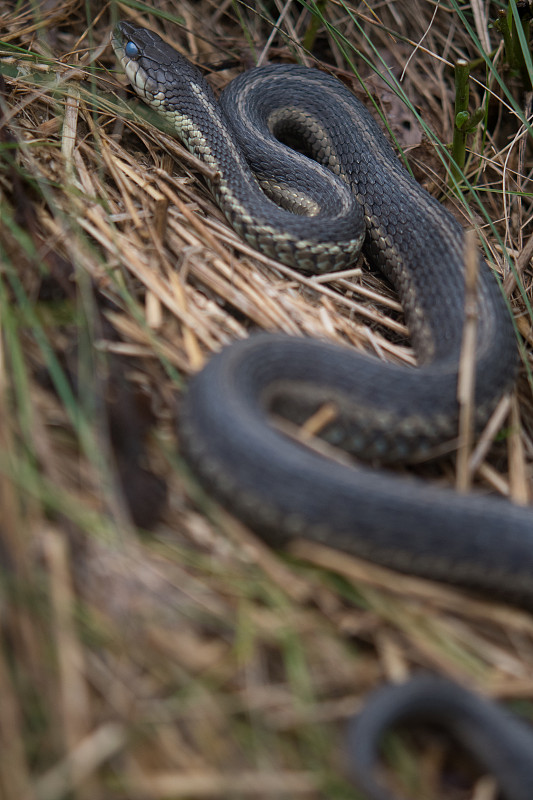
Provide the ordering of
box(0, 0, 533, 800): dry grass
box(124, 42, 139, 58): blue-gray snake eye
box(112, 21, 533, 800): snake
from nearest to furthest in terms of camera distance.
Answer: box(0, 0, 533, 800): dry grass
box(112, 21, 533, 800): snake
box(124, 42, 139, 58): blue-gray snake eye

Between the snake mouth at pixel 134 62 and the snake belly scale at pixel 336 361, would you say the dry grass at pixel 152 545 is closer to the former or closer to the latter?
the snake belly scale at pixel 336 361

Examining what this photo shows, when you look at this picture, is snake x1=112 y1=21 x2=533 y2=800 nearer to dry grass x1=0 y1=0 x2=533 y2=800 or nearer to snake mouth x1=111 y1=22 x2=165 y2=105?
snake mouth x1=111 y1=22 x2=165 y2=105

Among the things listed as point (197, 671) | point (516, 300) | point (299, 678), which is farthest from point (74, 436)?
point (516, 300)

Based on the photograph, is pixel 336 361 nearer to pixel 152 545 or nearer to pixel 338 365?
pixel 338 365

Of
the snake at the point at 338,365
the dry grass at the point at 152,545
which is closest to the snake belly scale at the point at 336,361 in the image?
the snake at the point at 338,365

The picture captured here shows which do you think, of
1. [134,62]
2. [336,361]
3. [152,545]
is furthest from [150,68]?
[152,545]

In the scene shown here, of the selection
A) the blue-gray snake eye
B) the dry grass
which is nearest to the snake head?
the blue-gray snake eye

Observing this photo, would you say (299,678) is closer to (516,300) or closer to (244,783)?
(244,783)
